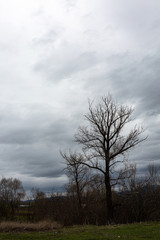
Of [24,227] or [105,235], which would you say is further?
[24,227]

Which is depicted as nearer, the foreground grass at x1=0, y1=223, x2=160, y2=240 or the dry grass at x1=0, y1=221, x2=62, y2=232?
the foreground grass at x1=0, y1=223, x2=160, y2=240

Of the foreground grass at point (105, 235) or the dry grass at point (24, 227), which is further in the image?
the dry grass at point (24, 227)

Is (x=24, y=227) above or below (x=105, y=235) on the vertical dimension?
below

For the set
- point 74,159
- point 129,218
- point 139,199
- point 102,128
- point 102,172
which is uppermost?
point 102,128

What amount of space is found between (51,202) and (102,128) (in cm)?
1963

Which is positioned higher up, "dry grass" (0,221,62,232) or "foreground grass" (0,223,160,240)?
"foreground grass" (0,223,160,240)

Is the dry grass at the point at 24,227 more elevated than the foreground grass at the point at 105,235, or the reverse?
the foreground grass at the point at 105,235

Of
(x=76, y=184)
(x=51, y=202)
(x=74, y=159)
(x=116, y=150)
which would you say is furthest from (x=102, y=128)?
(x=51, y=202)

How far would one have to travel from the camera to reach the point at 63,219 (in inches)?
930

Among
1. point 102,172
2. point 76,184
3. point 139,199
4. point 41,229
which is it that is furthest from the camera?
point 76,184

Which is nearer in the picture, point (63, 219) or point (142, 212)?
point (142, 212)

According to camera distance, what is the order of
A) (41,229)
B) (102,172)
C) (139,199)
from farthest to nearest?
(139,199) → (102,172) → (41,229)

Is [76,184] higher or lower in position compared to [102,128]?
lower

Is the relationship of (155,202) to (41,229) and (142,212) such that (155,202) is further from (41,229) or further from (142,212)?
(41,229)
